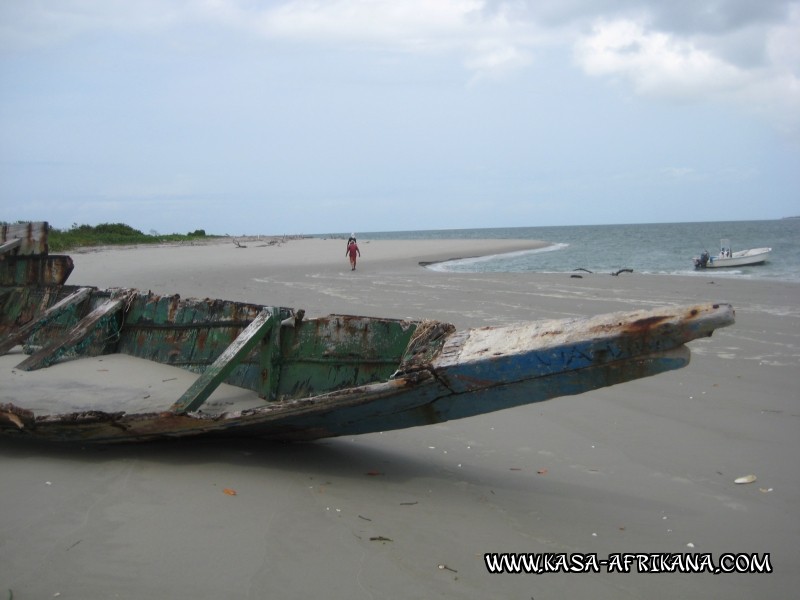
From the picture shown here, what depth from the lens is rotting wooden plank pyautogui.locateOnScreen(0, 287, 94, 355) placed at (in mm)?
5566

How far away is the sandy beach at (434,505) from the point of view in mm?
2389

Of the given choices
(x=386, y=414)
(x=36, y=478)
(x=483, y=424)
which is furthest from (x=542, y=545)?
(x=36, y=478)

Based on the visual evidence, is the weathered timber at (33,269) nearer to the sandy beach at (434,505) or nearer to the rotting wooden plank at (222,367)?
the sandy beach at (434,505)

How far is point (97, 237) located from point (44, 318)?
29450 millimetres

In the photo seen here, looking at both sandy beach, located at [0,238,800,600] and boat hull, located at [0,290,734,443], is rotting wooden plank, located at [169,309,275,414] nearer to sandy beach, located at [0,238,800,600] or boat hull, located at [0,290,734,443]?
boat hull, located at [0,290,734,443]

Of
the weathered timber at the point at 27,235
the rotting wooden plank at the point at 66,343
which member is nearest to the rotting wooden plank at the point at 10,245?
the weathered timber at the point at 27,235

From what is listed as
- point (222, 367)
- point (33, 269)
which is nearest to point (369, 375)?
point (222, 367)

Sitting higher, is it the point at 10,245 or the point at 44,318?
the point at 10,245

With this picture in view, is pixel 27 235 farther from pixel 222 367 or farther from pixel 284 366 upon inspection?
pixel 222 367

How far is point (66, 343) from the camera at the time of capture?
5117 mm

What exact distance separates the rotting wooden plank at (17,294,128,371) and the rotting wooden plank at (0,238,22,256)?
1.87 metres

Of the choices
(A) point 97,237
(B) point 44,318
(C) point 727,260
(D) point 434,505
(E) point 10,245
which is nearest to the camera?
(D) point 434,505

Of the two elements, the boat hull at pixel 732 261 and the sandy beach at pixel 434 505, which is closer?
the sandy beach at pixel 434 505

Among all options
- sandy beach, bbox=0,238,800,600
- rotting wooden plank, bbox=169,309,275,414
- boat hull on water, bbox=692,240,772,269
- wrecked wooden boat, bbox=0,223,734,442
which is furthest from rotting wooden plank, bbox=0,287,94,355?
boat hull on water, bbox=692,240,772,269
